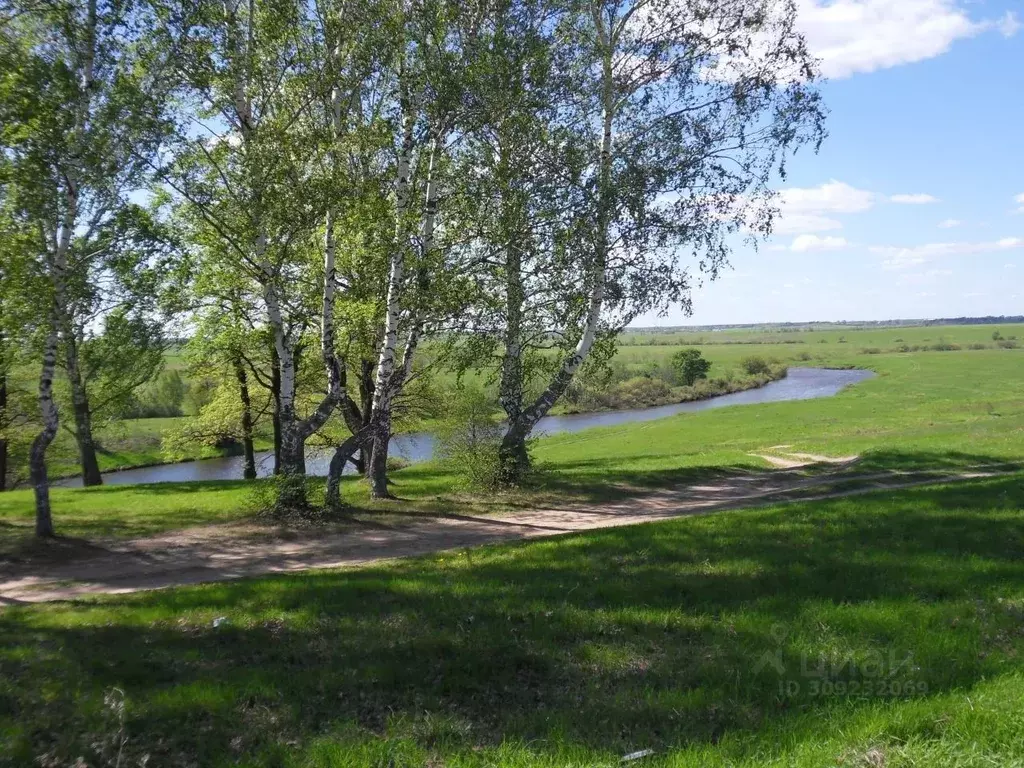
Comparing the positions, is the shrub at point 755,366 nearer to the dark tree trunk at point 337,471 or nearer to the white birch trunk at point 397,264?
the white birch trunk at point 397,264

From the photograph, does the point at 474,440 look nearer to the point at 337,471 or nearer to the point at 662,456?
the point at 337,471

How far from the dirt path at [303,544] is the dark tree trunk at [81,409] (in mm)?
4445

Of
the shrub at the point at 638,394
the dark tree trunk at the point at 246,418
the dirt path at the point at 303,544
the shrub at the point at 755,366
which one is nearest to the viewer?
the dirt path at the point at 303,544

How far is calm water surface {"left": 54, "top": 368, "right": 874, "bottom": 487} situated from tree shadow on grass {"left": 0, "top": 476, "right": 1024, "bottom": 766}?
8.91 metres

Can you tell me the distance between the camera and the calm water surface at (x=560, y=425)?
Answer: 121 ft

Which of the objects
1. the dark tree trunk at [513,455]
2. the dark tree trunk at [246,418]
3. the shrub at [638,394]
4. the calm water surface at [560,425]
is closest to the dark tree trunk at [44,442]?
the dark tree trunk at [513,455]

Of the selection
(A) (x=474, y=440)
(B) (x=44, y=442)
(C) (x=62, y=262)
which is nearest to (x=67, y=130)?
(C) (x=62, y=262)

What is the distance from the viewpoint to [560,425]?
61.9 metres

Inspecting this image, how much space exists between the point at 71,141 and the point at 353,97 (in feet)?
16.1

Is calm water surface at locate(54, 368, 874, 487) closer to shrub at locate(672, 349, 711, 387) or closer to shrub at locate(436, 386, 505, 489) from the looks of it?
shrub at locate(436, 386, 505, 489)

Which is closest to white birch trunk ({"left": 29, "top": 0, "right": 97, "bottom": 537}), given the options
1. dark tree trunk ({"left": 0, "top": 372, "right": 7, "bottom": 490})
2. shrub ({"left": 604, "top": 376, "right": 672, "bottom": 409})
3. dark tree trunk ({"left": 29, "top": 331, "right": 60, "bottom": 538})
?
dark tree trunk ({"left": 29, "top": 331, "right": 60, "bottom": 538})

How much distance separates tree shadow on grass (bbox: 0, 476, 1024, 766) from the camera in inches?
167

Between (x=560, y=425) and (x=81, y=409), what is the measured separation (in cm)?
4457

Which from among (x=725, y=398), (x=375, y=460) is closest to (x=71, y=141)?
(x=375, y=460)
